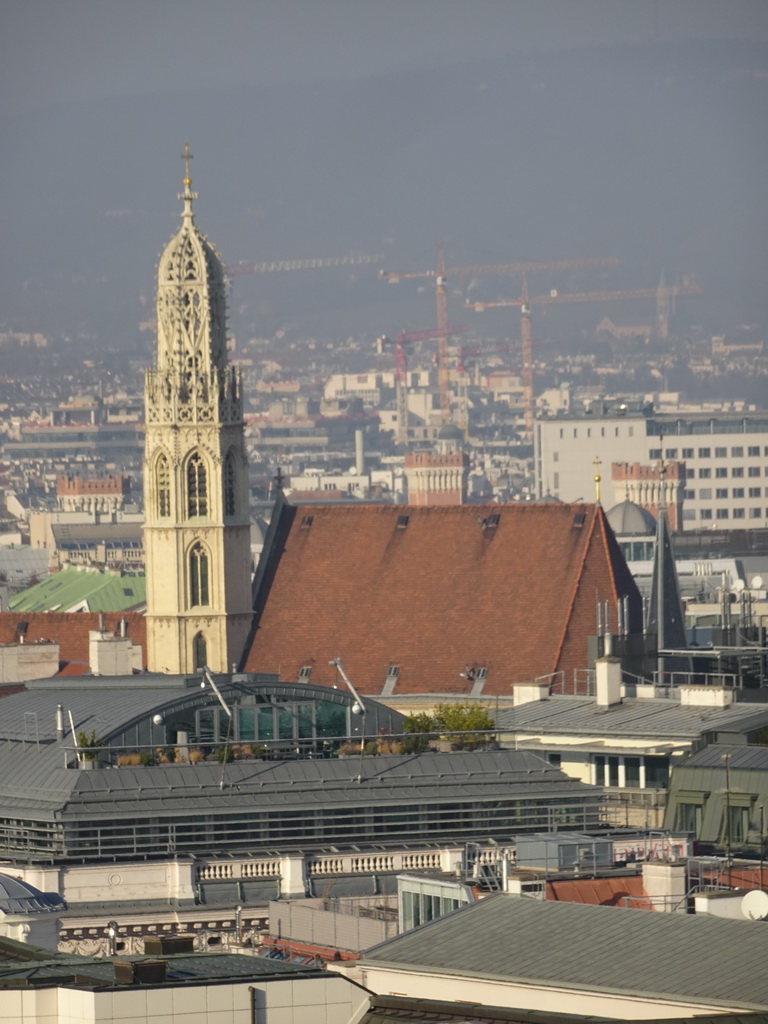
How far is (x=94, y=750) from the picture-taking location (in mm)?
52312

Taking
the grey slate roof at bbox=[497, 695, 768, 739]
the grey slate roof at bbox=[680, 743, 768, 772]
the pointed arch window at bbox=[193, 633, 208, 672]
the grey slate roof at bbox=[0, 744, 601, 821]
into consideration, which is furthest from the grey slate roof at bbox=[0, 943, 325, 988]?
the pointed arch window at bbox=[193, 633, 208, 672]

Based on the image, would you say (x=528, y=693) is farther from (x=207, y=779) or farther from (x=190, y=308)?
(x=207, y=779)

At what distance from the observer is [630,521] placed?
180 m

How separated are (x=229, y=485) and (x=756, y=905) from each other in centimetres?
5177

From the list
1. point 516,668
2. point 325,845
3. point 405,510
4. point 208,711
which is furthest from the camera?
point 405,510

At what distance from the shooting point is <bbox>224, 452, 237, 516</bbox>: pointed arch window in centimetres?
8606

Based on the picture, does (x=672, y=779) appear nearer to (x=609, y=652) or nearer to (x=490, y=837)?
(x=490, y=837)

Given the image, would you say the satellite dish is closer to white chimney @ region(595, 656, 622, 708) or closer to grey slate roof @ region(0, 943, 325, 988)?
grey slate roof @ region(0, 943, 325, 988)

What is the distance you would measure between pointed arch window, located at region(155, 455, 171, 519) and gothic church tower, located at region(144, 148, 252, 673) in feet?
0.08

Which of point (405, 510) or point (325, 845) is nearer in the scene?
point (325, 845)

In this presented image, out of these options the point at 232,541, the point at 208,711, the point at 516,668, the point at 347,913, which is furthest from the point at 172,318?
the point at 347,913

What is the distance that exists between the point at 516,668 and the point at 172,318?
11818 mm

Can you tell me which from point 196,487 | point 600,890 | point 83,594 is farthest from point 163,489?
point 83,594

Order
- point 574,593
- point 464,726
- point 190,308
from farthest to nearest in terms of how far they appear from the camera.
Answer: point 190,308
point 574,593
point 464,726
